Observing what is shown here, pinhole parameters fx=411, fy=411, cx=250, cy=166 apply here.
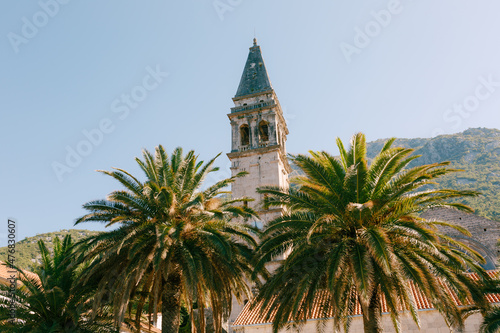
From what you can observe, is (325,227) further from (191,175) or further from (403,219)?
(191,175)

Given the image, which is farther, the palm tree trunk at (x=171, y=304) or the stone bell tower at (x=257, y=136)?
the stone bell tower at (x=257, y=136)

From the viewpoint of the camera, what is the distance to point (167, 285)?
622 inches

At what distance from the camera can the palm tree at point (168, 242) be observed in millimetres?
14133

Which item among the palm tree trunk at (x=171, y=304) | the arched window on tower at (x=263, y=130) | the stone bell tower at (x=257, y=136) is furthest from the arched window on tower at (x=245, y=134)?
the palm tree trunk at (x=171, y=304)

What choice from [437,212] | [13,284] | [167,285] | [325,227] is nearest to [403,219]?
[325,227]

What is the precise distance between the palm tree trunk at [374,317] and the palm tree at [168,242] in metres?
4.56

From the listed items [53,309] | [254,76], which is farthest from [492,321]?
[254,76]

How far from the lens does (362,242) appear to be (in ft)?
42.7

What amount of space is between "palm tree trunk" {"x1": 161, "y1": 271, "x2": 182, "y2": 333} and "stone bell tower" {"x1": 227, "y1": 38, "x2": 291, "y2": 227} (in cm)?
1478

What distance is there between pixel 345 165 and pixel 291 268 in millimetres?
4150

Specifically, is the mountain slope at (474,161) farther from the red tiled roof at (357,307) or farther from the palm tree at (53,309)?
the palm tree at (53,309)

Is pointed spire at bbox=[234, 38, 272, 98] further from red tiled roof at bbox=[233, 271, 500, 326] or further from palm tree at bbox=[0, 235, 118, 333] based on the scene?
palm tree at bbox=[0, 235, 118, 333]

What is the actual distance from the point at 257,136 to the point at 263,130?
1.35 m

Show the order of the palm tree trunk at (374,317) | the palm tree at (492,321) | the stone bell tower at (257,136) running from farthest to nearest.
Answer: the stone bell tower at (257,136) → the palm tree trunk at (374,317) → the palm tree at (492,321)
